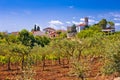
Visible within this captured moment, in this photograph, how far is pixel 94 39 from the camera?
46.0 m

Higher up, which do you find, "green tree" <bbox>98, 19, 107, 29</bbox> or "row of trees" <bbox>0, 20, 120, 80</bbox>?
"green tree" <bbox>98, 19, 107, 29</bbox>

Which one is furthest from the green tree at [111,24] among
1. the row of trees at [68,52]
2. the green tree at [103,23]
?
the row of trees at [68,52]

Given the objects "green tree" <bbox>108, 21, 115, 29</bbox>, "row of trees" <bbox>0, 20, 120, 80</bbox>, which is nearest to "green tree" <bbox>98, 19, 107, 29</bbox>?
"green tree" <bbox>108, 21, 115, 29</bbox>

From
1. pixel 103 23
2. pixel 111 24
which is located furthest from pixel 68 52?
pixel 103 23

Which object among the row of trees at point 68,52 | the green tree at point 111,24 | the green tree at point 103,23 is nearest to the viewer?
the row of trees at point 68,52

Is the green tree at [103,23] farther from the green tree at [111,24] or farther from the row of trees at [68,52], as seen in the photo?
the row of trees at [68,52]

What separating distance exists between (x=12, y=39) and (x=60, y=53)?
2989cm

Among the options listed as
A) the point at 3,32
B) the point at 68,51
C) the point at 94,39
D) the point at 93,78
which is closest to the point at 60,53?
the point at 68,51

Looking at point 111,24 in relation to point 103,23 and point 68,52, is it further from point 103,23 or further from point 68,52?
point 68,52

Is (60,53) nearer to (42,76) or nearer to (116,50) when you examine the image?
(42,76)

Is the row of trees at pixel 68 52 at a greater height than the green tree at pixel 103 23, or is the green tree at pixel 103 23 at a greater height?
the green tree at pixel 103 23

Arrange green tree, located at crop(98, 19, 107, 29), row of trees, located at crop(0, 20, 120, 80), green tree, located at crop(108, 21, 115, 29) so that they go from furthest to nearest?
1. green tree, located at crop(98, 19, 107, 29)
2. green tree, located at crop(108, 21, 115, 29)
3. row of trees, located at crop(0, 20, 120, 80)

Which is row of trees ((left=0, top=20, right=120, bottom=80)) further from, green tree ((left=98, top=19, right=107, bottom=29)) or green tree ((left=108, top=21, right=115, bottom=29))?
green tree ((left=98, top=19, right=107, bottom=29))

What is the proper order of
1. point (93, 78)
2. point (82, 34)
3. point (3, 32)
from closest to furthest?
point (93, 78) < point (3, 32) < point (82, 34)
